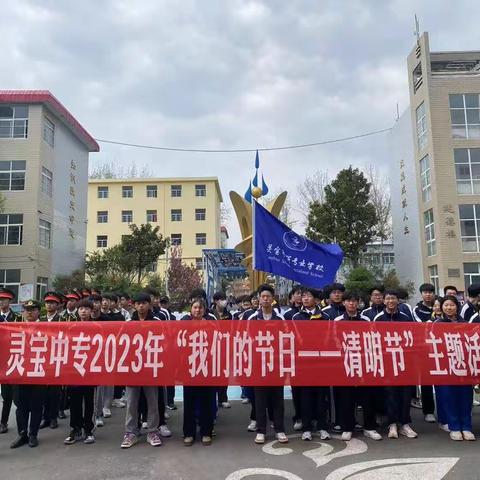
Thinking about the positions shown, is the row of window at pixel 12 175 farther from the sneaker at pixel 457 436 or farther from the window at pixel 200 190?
the sneaker at pixel 457 436

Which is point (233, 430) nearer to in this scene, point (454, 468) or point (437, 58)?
point (454, 468)

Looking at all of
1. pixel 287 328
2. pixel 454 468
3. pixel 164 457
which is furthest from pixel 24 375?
pixel 454 468

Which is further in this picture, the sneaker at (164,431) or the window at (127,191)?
the window at (127,191)

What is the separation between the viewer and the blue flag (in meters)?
6.64

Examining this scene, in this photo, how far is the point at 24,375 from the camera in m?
4.70

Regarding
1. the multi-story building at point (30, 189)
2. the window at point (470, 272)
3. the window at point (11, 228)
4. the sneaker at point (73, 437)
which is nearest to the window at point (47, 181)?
the multi-story building at point (30, 189)

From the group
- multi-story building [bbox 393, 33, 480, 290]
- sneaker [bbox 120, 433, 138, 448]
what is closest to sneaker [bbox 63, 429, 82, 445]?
sneaker [bbox 120, 433, 138, 448]

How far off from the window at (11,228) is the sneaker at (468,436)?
22175mm

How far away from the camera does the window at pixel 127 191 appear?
132 feet

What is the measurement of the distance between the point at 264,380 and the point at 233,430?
848 mm

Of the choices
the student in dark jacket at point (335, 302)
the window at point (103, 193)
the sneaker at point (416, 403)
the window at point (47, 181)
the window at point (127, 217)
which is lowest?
the sneaker at point (416, 403)

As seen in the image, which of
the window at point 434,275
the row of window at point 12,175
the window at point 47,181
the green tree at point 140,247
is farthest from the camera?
the green tree at point 140,247

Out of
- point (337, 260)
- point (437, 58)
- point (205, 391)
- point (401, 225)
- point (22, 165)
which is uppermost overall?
point (437, 58)

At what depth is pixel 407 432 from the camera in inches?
188
